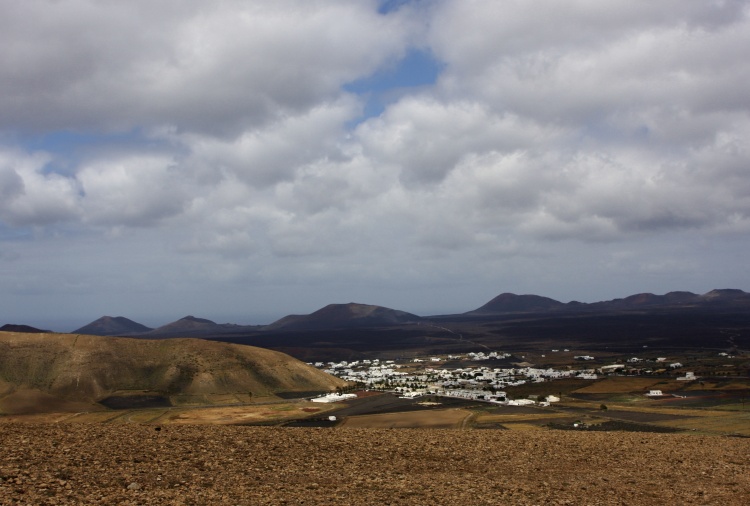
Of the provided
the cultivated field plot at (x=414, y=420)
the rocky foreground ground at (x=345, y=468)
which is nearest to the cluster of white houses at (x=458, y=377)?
the cultivated field plot at (x=414, y=420)

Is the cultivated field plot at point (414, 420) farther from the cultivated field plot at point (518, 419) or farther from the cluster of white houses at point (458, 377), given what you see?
the cluster of white houses at point (458, 377)

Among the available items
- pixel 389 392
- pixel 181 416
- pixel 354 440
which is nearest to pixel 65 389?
pixel 181 416

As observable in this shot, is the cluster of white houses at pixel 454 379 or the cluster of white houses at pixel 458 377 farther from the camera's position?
the cluster of white houses at pixel 458 377

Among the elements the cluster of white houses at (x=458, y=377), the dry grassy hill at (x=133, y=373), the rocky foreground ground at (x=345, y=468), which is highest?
the rocky foreground ground at (x=345, y=468)

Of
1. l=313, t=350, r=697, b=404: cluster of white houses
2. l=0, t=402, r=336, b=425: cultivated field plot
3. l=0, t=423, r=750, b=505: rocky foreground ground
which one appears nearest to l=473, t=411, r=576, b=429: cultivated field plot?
l=313, t=350, r=697, b=404: cluster of white houses

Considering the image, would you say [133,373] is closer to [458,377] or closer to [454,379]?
[454,379]

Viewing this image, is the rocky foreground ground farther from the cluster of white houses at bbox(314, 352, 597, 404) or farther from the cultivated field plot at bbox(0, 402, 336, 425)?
the cluster of white houses at bbox(314, 352, 597, 404)

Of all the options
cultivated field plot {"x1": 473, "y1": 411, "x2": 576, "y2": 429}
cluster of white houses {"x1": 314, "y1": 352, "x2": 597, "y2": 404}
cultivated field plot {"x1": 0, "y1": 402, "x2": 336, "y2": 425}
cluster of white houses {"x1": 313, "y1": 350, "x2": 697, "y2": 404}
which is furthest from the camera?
cluster of white houses {"x1": 313, "y1": 350, "x2": 697, "y2": 404}
